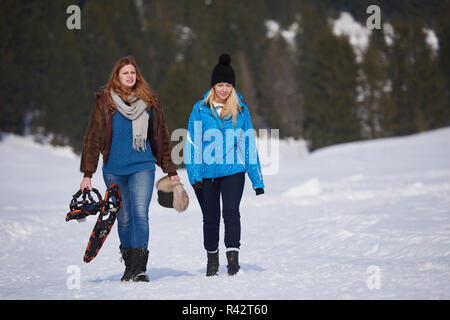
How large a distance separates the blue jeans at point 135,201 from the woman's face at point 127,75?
0.69m

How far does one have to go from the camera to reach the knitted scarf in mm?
4691

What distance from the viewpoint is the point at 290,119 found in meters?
50.2

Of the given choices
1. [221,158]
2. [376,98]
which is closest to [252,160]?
[221,158]

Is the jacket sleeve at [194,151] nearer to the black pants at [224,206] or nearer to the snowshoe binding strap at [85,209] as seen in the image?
the black pants at [224,206]

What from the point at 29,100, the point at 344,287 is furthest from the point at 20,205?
the point at 29,100

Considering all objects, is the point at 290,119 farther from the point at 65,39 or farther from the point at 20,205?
the point at 20,205

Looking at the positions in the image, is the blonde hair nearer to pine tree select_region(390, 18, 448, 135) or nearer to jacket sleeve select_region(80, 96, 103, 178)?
jacket sleeve select_region(80, 96, 103, 178)

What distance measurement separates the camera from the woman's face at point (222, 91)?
508cm

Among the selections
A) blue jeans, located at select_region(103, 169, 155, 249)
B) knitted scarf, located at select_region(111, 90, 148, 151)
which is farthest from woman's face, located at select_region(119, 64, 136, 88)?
blue jeans, located at select_region(103, 169, 155, 249)

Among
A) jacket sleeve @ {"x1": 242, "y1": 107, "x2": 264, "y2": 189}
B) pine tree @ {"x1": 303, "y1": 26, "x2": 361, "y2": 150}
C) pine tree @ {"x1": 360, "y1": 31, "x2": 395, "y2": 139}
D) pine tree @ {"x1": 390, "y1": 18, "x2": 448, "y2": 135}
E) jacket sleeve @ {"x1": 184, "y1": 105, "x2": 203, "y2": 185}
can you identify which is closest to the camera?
jacket sleeve @ {"x1": 184, "y1": 105, "x2": 203, "y2": 185}

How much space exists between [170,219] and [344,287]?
6540 millimetres

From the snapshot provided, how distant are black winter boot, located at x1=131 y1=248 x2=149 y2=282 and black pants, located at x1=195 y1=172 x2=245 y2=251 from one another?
58cm

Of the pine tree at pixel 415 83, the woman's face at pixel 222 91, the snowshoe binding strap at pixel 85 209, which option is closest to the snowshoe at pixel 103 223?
the snowshoe binding strap at pixel 85 209

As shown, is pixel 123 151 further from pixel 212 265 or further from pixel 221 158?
pixel 212 265
